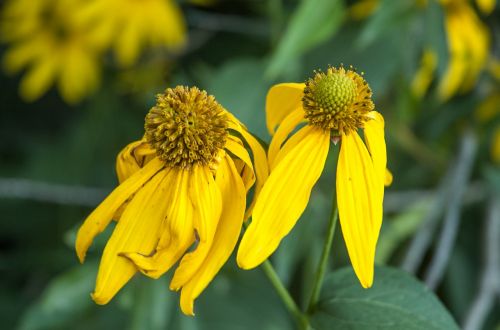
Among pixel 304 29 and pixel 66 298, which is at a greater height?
pixel 304 29

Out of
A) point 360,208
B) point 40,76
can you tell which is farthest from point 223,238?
point 40,76

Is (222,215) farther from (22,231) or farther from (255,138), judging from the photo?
(22,231)

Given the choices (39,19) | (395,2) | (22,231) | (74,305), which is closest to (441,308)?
(395,2)

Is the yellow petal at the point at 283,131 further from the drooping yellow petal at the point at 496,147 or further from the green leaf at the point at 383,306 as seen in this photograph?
the drooping yellow petal at the point at 496,147

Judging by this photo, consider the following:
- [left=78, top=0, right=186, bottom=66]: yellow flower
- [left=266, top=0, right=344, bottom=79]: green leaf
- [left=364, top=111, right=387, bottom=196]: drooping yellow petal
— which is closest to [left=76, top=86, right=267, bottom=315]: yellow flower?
[left=364, top=111, right=387, bottom=196]: drooping yellow petal

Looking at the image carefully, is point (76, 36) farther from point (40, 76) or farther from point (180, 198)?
point (180, 198)

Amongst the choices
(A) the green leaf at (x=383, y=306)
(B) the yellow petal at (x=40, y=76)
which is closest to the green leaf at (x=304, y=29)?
(A) the green leaf at (x=383, y=306)
